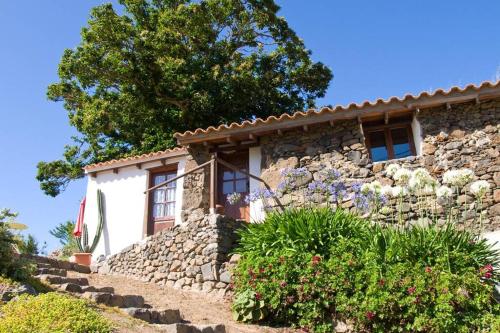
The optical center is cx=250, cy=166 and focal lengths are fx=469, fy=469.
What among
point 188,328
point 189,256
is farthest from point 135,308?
point 189,256

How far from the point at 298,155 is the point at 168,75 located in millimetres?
8334

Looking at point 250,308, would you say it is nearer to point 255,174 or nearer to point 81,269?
point 255,174

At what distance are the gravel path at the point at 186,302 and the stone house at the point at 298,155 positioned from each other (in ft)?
1.34

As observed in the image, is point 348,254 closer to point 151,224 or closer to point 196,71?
point 151,224

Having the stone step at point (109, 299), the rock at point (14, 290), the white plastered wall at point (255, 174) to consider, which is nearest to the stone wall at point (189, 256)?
the white plastered wall at point (255, 174)

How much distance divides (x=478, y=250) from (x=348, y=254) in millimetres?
1818

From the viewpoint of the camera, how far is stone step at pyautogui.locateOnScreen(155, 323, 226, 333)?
16.9 ft

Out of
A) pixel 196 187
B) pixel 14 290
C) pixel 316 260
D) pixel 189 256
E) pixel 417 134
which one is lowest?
pixel 14 290

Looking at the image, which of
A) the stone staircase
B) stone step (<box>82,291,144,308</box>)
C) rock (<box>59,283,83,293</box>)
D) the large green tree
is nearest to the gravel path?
the stone staircase

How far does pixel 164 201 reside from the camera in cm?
1200

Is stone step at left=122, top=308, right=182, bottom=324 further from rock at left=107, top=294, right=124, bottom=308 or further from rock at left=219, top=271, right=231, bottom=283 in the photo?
rock at left=219, top=271, right=231, bottom=283

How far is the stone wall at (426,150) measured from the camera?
9000 millimetres

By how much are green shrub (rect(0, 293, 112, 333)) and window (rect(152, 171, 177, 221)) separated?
7.16 m

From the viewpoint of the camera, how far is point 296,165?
1012 centimetres
